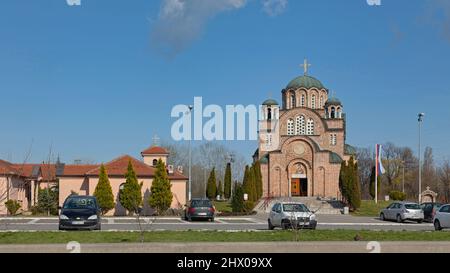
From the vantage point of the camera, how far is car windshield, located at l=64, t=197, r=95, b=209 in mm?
23281

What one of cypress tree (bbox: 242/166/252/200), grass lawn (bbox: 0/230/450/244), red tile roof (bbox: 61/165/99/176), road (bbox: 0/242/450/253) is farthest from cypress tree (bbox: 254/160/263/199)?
road (bbox: 0/242/450/253)

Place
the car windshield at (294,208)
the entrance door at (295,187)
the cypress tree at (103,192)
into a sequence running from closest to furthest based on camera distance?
the car windshield at (294,208), the cypress tree at (103,192), the entrance door at (295,187)

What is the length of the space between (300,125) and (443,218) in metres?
41.0

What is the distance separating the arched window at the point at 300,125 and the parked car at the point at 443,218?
40137 mm

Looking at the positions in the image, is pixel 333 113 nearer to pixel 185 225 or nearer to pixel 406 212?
pixel 406 212

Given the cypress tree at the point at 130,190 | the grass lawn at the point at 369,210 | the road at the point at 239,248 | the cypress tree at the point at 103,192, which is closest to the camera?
the road at the point at 239,248

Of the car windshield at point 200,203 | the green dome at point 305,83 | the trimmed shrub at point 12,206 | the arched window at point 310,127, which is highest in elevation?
the green dome at point 305,83

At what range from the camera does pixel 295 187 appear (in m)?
65.0

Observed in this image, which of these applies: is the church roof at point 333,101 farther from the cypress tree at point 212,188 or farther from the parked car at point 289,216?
the parked car at point 289,216

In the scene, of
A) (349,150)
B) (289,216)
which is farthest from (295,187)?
(289,216)

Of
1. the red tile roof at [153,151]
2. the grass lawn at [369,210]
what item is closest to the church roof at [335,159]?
the grass lawn at [369,210]

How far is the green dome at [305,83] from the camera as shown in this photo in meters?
69.0

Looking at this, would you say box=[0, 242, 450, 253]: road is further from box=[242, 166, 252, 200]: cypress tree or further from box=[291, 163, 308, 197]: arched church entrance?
box=[291, 163, 308, 197]: arched church entrance
